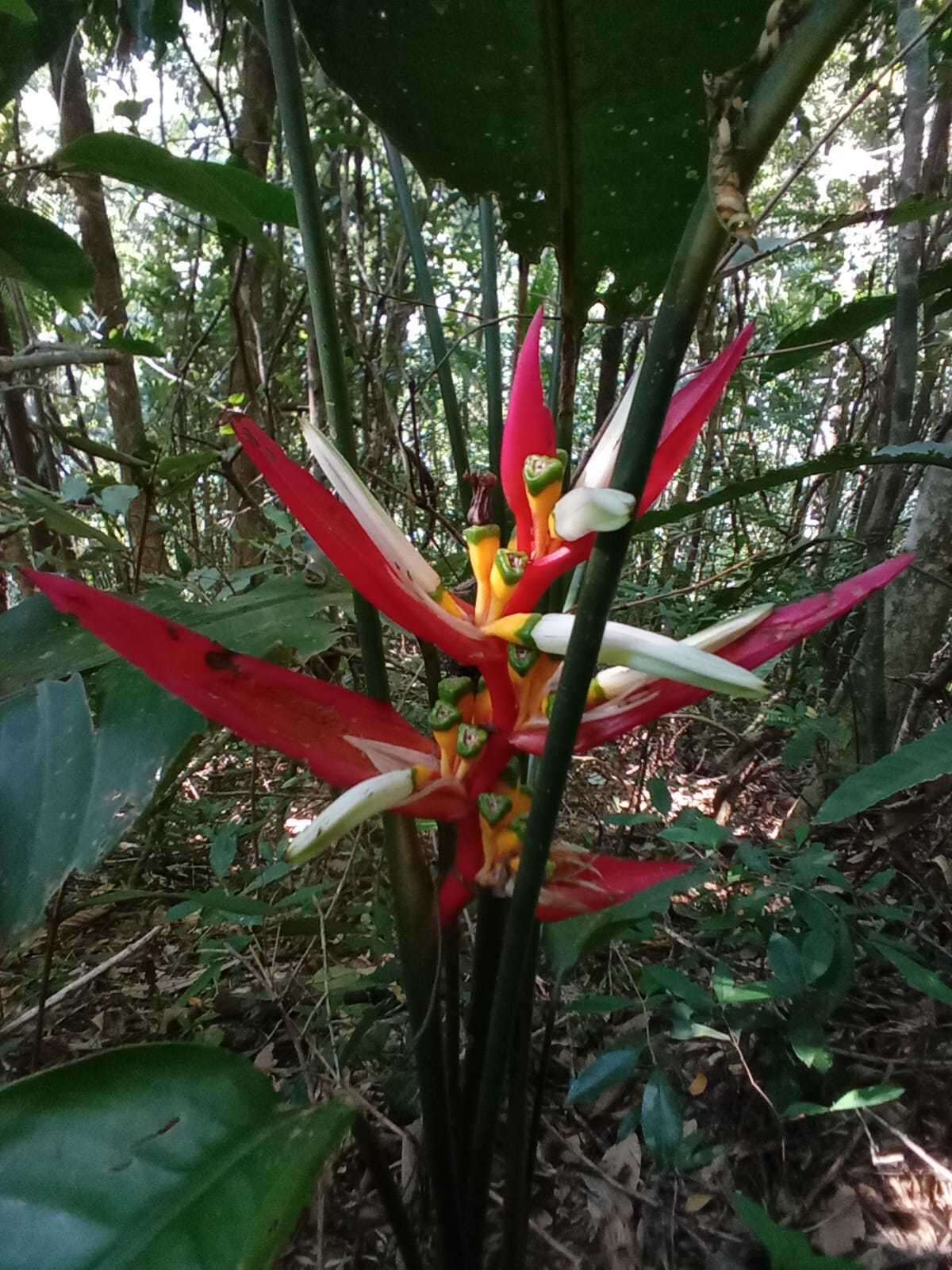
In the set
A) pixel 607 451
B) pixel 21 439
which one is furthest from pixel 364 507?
pixel 21 439

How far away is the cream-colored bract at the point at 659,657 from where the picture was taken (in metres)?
0.33

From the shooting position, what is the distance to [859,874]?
1067 mm

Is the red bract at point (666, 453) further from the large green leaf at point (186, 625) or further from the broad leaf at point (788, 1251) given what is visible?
the broad leaf at point (788, 1251)

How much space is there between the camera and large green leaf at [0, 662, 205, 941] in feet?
1.28

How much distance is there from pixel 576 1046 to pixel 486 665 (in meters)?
0.68

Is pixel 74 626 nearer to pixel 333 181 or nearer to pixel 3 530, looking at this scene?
pixel 3 530

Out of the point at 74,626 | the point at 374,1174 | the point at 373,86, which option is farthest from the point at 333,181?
the point at 374,1174

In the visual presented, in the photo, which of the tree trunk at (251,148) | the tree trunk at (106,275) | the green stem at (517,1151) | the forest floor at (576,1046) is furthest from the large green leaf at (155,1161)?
the tree trunk at (106,275)

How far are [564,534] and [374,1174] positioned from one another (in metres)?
0.39

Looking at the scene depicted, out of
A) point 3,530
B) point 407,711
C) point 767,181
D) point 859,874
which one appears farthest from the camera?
point 767,181

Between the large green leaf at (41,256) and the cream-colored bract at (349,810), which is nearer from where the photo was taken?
the cream-colored bract at (349,810)

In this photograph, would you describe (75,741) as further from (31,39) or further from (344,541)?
(31,39)

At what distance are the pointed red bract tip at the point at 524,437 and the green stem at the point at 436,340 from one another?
0.22ft

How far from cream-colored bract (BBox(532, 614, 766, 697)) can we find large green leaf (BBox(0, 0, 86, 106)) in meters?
0.77
